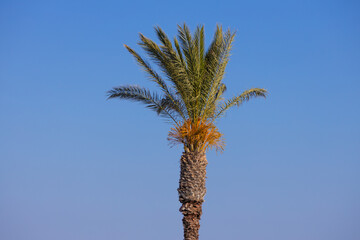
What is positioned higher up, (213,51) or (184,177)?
(213,51)

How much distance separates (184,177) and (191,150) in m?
1.26

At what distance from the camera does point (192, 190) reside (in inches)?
882

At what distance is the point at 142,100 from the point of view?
24.2 meters

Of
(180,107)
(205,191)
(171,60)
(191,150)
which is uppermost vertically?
(171,60)

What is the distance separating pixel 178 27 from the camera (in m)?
22.4

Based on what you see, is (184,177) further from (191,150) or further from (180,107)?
(180,107)

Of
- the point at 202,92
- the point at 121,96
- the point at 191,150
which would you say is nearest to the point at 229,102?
the point at 202,92

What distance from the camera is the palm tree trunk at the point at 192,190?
878 inches

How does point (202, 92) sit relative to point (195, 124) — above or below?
above

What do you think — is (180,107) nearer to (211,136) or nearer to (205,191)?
(211,136)

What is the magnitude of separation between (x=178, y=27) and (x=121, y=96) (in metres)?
4.45

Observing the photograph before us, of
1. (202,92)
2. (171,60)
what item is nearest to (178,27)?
(171,60)

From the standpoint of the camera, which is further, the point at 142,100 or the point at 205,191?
the point at 142,100

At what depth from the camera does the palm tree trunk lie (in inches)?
878
